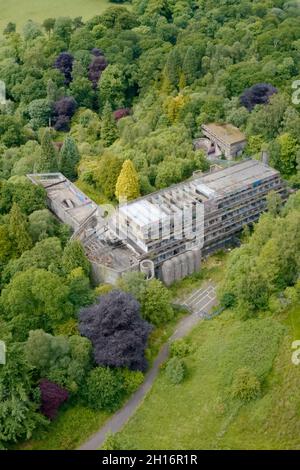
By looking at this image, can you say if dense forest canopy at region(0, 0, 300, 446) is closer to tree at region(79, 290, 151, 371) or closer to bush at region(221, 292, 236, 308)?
bush at region(221, 292, 236, 308)

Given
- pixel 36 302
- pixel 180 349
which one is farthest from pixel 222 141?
pixel 36 302

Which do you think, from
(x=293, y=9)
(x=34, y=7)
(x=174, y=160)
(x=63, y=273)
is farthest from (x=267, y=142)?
(x=34, y=7)

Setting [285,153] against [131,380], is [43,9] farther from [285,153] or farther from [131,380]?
[131,380]

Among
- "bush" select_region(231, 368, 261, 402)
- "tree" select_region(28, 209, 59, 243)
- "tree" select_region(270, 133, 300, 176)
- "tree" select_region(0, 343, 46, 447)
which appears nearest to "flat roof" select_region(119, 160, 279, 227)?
"tree" select_region(270, 133, 300, 176)

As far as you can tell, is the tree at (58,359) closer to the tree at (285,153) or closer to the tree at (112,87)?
the tree at (285,153)

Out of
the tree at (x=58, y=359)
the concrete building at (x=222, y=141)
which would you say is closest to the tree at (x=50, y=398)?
the tree at (x=58, y=359)

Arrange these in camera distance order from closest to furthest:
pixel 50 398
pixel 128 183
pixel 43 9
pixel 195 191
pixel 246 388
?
pixel 50 398, pixel 246 388, pixel 195 191, pixel 128 183, pixel 43 9

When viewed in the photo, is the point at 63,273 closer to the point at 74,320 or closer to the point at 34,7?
the point at 74,320

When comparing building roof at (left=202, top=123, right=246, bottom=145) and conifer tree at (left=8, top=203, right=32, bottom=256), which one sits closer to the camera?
conifer tree at (left=8, top=203, right=32, bottom=256)
